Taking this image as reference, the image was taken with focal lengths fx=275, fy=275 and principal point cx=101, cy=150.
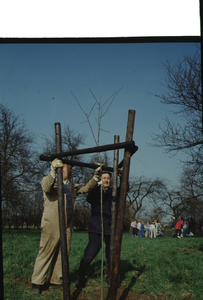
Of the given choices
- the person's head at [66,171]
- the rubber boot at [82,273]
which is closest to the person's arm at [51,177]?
the person's head at [66,171]

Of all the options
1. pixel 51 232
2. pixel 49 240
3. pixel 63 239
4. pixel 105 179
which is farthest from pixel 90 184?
pixel 63 239

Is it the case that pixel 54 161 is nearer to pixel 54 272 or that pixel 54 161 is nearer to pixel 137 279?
pixel 54 272

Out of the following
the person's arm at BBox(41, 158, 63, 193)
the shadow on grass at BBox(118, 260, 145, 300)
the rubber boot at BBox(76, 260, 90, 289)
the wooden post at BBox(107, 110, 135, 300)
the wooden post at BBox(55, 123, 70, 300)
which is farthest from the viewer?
the rubber boot at BBox(76, 260, 90, 289)

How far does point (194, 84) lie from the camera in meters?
9.95

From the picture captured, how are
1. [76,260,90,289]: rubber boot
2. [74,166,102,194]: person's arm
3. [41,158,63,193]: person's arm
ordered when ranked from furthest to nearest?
[76,260,90,289]: rubber boot, [74,166,102,194]: person's arm, [41,158,63,193]: person's arm

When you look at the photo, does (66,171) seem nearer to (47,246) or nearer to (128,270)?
(47,246)

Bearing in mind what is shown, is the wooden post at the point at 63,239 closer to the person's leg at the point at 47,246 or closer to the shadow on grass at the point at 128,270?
the person's leg at the point at 47,246

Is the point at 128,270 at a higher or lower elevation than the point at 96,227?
lower

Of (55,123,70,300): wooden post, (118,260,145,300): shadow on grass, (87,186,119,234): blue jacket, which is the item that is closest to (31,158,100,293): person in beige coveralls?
(87,186,119,234): blue jacket

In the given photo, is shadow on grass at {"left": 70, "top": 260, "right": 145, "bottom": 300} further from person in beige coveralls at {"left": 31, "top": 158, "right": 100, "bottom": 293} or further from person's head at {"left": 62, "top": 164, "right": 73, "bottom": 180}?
person's head at {"left": 62, "top": 164, "right": 73, "bottom": 180}

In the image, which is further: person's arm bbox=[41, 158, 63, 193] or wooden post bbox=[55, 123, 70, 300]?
person's arm bbox=[41, 158, 63, 193]

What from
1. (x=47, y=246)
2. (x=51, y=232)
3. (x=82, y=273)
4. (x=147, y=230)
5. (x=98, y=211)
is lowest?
(x=147, y=230)

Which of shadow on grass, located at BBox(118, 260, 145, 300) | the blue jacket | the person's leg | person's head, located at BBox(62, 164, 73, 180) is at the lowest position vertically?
shadow on grass, located at BBox(118, 260, 145, 300)

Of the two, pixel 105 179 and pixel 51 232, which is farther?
pixel 105 179
